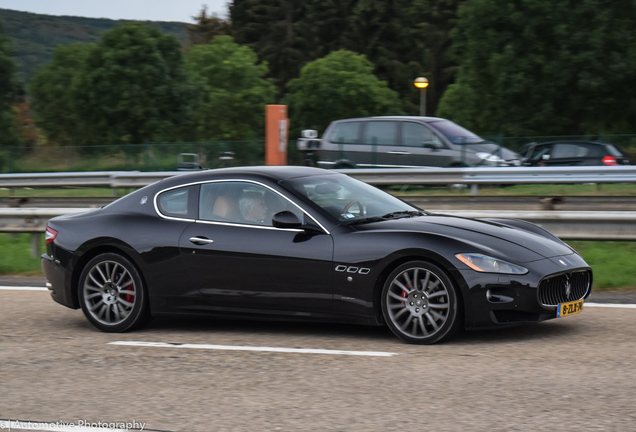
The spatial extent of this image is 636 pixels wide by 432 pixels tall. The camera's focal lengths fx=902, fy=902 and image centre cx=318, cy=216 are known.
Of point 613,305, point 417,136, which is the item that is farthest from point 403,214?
point 417,136

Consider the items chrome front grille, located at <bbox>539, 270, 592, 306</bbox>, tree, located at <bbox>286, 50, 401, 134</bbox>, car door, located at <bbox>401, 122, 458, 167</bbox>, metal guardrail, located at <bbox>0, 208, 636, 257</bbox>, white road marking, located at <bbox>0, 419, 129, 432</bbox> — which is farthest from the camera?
tree, located at <bbox>286, 50, 401, 134</bbox>

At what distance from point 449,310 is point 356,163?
1439 centimetres

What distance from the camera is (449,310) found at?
6145 millimetres

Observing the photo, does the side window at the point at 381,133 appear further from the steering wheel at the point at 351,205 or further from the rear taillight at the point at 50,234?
the steering wheel at the point at 351,205

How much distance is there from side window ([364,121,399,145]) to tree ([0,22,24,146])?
34.3 m

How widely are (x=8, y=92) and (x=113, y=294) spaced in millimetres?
47578

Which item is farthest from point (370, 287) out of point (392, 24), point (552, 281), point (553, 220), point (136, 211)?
point (392, 24)

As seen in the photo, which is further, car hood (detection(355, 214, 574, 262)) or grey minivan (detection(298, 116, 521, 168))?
grey minivan (detection(298, 116, 521, 168))

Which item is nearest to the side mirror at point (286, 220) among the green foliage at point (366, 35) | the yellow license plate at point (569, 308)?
the yellow license plate at point (569, 308)

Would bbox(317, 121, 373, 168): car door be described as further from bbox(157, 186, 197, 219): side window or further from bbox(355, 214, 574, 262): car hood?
bbox(355, 214, 574, 262): car hood

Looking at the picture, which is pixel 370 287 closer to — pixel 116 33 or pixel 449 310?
pixel 449 310

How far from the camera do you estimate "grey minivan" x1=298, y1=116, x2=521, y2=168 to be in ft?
64.5

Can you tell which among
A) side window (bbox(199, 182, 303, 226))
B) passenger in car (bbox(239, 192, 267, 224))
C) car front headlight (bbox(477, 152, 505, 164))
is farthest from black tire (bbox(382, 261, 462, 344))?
car front headlight (bbox(477, 152, 505, 164))

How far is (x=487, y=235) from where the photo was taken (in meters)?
6.48
